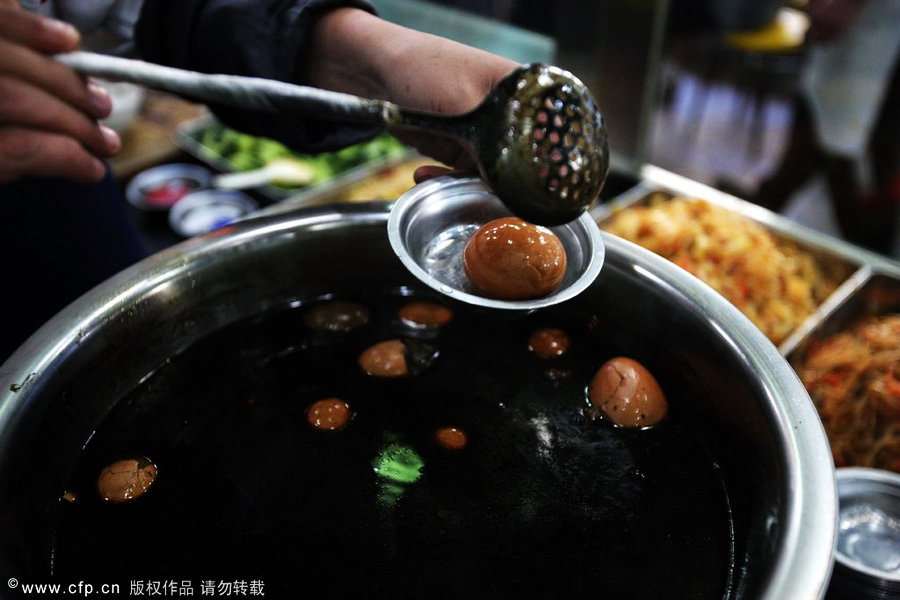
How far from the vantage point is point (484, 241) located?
1.48 meters

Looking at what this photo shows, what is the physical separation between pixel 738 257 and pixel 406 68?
5.91 feet

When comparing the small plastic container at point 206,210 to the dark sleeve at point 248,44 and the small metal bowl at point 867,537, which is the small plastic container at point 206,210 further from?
the small metal bowl at point 867,537

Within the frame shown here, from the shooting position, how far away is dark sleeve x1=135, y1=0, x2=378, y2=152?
5.55 feet

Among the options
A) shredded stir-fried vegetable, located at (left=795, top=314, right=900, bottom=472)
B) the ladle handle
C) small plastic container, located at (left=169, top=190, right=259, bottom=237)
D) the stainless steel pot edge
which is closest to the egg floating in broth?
the stainless steel pot edge

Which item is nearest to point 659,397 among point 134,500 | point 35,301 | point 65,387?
point 134,500

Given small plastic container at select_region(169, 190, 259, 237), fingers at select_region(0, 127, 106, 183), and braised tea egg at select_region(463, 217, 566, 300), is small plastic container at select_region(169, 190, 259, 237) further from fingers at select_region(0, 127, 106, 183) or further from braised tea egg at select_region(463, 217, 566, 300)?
braised tea egg at select_region(463, 217, 566, 300)

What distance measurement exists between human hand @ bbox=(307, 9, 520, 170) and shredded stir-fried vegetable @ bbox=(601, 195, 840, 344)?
1.40 meters

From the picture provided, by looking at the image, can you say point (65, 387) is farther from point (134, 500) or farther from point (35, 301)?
point (35, 301)

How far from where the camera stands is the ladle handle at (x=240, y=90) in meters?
1.16

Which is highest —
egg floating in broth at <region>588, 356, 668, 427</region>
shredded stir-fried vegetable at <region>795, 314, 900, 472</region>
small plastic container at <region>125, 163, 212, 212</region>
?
egg floating in broth at <region>588, 356, 668, 427</region>

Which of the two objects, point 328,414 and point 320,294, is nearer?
point 328,414

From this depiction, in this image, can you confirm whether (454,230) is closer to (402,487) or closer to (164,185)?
(402,487)

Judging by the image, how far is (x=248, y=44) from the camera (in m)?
1.69

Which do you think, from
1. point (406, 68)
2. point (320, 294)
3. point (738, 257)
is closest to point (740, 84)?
point (738, 257)
